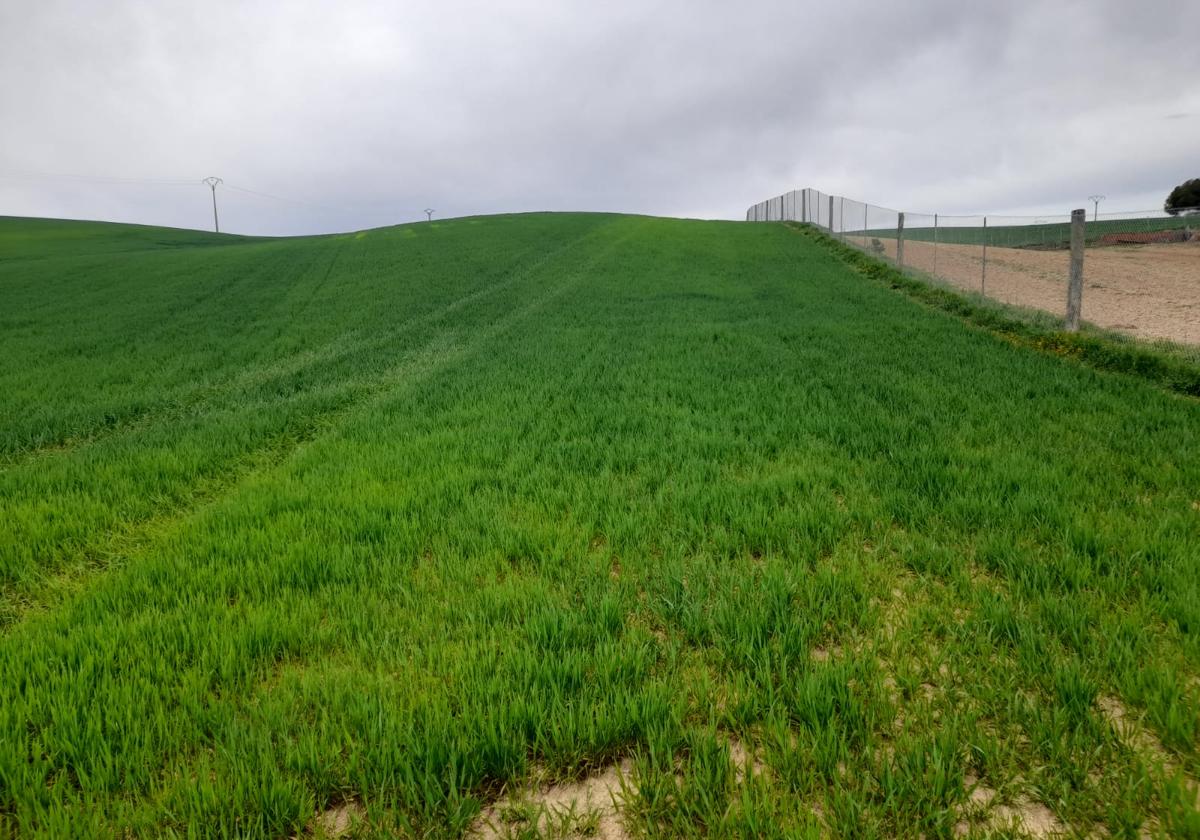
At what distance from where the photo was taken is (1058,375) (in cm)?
726

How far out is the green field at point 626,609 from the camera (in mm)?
1858

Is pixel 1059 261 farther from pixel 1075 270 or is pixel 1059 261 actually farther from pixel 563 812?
pixel 563 812

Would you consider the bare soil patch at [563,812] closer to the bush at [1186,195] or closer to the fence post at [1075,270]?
the fence post at [1075,270]

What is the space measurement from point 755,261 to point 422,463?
21.6 meters

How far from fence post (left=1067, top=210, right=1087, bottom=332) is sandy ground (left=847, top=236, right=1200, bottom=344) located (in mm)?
1976

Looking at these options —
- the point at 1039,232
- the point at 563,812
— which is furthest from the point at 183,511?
the point at 1039,232

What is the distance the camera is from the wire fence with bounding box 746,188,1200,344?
1370 cm

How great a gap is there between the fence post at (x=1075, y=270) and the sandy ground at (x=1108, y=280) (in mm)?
1976

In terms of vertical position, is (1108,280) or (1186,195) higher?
(1186,195)

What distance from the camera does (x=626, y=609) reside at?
286 cm

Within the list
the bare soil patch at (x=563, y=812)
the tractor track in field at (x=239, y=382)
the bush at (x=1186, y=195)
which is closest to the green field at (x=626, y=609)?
the bare soil patch at (x=563, y=812)

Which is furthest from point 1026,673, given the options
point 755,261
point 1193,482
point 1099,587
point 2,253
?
point 2,253

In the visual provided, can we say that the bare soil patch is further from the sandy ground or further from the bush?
the bush

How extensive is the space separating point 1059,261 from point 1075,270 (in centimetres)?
2074
